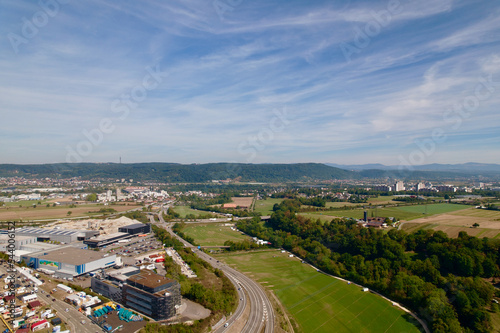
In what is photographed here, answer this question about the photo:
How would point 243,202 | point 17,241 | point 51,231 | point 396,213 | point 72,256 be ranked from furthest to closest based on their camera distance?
point 243,202 → point 396,213 → point 51,231 → point 17,241 → point 72,256

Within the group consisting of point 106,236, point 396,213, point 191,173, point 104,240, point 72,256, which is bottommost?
point 104,240

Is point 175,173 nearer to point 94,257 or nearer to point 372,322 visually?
point 94,257

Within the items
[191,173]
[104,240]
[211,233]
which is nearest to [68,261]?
[104,240]

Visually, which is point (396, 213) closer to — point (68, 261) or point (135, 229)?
point (135, 229)

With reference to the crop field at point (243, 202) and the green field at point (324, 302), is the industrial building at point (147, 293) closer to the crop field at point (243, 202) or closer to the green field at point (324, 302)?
the green field at point (324, 302)

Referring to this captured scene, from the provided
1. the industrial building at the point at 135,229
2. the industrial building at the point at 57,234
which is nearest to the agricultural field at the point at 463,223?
the industrial building at the point at 135,229

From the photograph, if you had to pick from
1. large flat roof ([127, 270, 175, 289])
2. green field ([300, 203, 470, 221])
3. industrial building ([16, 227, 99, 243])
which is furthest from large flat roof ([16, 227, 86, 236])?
green field ([300, 203, 470, 221])

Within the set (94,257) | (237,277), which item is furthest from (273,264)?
(94,257)

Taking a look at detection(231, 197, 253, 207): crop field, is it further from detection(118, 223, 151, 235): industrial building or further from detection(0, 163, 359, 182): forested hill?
detection(0, 163, 359, 182): forested hill
